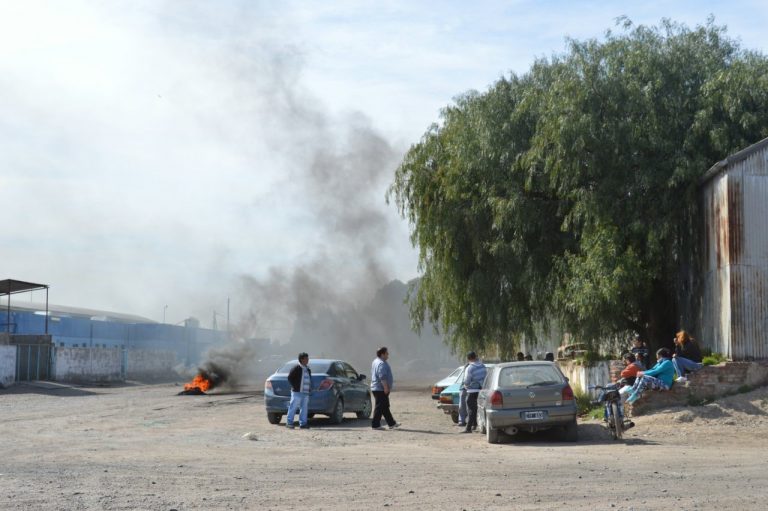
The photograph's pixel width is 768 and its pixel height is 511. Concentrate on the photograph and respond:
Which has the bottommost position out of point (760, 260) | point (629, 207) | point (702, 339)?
point (702, 339)

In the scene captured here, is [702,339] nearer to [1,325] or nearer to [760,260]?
[760,260]

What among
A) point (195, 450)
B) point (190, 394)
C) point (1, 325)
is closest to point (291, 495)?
point (195, 450)

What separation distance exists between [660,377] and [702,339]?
Result: 443cm

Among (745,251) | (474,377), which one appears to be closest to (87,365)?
(474,377)

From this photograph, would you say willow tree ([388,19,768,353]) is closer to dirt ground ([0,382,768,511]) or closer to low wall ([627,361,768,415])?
low wall ([627,361,768,415])

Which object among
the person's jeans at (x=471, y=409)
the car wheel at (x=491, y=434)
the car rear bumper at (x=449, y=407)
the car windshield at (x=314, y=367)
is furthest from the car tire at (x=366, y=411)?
the car wheel at (x=491, y=434)

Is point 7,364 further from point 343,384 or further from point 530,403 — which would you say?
point 530,403

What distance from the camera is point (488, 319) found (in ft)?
89.9

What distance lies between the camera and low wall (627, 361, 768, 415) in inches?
759

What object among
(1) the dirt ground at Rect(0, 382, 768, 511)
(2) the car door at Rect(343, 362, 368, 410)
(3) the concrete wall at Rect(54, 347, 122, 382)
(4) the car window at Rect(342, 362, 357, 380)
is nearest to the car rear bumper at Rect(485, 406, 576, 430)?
(1) the dirt ground at Rect(0, 382, 768, 511)

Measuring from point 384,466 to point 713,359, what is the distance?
1056 cm

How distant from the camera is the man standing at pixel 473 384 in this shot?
19.7m

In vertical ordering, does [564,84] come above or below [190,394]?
above

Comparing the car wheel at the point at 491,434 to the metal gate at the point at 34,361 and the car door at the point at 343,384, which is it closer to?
the car door at the point at 343,384
